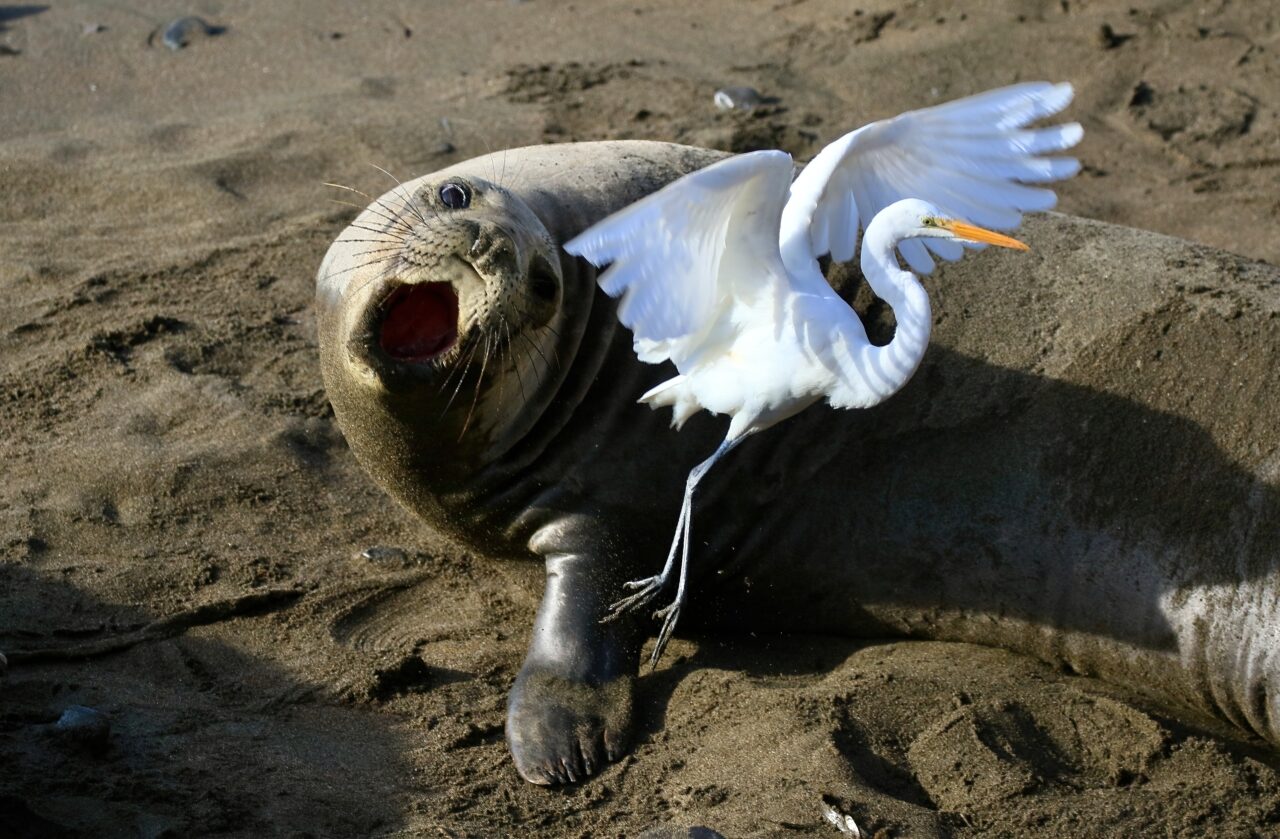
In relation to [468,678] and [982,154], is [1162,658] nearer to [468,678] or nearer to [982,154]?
[982,154]

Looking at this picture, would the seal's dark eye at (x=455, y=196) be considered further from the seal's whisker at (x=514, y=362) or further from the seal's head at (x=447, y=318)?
the seal's whisker at (x=514, y=362)

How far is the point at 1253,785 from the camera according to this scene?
13.5 feet

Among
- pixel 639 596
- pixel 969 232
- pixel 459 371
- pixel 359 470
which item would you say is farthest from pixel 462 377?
pixel 969 232

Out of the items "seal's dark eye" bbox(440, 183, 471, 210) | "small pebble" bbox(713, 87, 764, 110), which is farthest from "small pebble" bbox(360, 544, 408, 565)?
"small pebble" bbox(713, 87, 764, 110)

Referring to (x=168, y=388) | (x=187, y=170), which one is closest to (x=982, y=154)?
(x=168, y=388)

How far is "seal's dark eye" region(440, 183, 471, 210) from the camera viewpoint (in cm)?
455

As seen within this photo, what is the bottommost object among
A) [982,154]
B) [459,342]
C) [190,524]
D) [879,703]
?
[190,524]

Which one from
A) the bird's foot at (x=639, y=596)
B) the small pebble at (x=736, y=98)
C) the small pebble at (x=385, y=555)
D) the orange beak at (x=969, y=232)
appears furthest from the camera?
the small pebble at (x=736, y=98)

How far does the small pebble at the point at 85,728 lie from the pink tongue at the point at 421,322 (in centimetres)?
123

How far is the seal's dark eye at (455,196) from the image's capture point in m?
4.55

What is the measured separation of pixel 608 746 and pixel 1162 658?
159 cm

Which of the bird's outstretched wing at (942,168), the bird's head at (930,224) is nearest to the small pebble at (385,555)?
the bird's outstretched wing at (942,168)

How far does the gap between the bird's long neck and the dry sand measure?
94 cm

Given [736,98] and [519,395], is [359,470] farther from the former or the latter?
[736,98]
